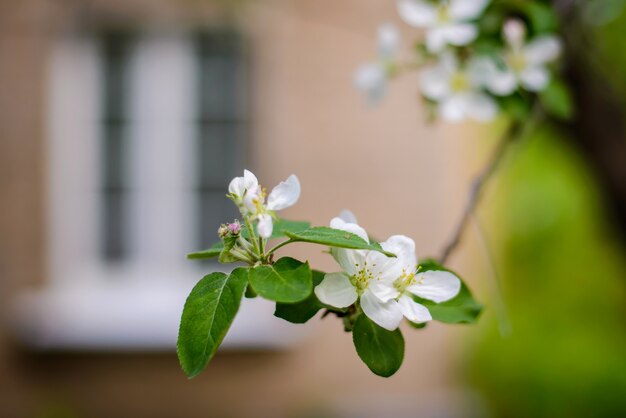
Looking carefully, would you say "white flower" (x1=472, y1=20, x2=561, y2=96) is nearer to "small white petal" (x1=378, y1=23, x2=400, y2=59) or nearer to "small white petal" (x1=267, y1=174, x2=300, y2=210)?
"small white petal" (x1=378, y1=23, x2=400, y2=59)

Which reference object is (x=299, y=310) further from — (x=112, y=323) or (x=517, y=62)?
(x=112, y=323)

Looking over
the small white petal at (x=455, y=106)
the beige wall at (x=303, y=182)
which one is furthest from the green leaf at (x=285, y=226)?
the beige wall at (x=303, y=182)

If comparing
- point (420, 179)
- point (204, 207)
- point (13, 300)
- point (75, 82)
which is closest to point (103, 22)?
point (75, 82)

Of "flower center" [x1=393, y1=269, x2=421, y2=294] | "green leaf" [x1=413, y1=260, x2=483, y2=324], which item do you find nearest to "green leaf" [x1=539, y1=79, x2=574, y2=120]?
"green leaf" [x1=413, y1=260, x2=483, y2=324]

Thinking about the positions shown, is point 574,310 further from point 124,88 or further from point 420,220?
point 124,88

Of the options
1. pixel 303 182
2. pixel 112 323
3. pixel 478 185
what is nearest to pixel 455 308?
pixel 478 185

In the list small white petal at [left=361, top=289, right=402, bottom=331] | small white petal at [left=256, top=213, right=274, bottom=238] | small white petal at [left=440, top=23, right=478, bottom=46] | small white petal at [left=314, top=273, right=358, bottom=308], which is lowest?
small white petal at [left=361, top=289, right=402, bottom=331]
